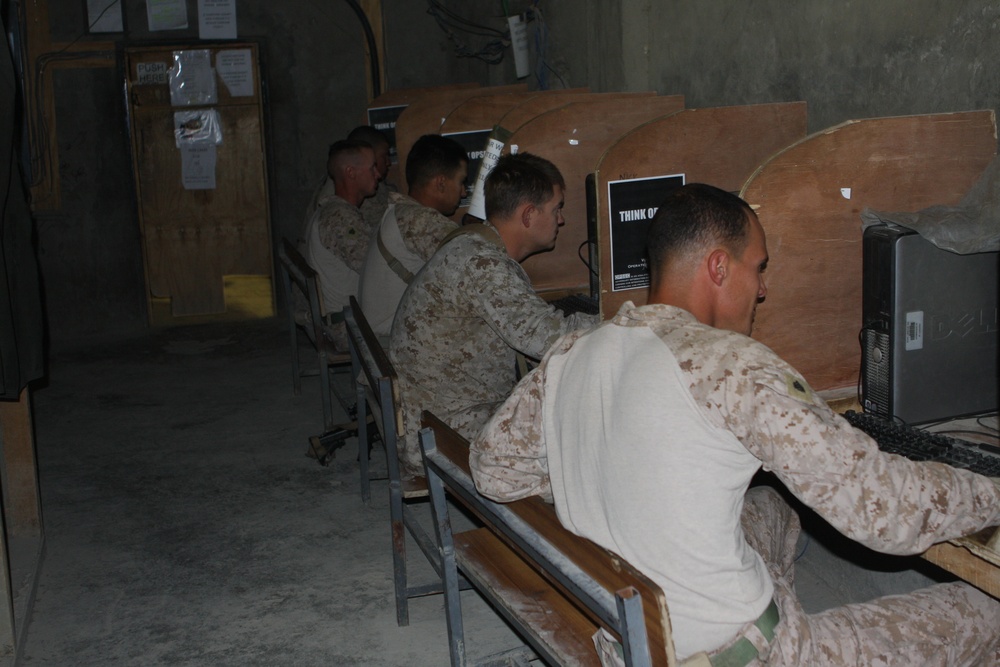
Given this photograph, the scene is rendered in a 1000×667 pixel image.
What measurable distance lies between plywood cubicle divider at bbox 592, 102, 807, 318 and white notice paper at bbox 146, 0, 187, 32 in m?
4.29

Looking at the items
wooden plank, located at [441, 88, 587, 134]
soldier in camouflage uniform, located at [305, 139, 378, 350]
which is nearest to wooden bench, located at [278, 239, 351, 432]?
soldier in camouflage uniform, located at [305, 139, 378, 350]

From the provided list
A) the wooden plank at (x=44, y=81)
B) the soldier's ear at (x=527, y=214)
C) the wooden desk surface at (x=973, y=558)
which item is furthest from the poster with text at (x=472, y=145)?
the wooden plank at (x=44, y=81)

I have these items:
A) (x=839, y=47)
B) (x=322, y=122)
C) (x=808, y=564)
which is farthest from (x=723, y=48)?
(x=322, y=122)

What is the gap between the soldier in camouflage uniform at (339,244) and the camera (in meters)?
3.96

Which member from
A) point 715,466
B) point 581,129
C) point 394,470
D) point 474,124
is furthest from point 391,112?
point 715,466

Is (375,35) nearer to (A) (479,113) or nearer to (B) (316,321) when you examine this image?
(A) (479,113)

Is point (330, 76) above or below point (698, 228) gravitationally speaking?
above

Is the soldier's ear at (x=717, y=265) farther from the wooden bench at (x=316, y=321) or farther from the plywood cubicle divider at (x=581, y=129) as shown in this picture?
the wooden bench at (x=316, y=321)

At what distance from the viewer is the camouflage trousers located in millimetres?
1375

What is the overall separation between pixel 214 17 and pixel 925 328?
203 inches

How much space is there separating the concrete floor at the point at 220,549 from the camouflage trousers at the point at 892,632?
84cm

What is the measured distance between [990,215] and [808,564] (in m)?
1.25

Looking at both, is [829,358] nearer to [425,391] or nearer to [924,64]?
[924,64]

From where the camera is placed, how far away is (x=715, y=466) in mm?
1271
